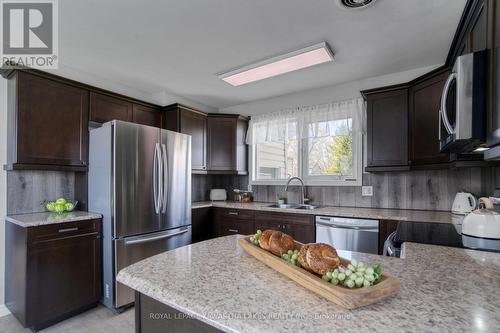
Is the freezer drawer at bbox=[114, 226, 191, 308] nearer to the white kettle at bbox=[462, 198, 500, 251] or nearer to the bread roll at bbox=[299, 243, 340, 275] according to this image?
the bread roll at bbox=[299, 243, 340, 275]

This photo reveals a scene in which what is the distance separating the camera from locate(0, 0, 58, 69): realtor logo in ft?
6.18

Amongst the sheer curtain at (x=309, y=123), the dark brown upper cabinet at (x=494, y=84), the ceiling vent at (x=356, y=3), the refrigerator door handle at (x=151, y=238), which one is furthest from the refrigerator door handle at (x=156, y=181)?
the dark brown upper cabinet at (x=494, y=84)

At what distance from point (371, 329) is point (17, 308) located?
2.83 meters

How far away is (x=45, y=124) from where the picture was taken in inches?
95.3

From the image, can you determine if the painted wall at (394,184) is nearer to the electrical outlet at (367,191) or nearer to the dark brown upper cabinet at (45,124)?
the electrical outlet at (367,191)

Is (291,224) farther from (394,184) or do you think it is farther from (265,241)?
(265,241)

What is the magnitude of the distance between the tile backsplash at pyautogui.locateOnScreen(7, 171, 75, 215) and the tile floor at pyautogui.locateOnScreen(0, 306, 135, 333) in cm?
95

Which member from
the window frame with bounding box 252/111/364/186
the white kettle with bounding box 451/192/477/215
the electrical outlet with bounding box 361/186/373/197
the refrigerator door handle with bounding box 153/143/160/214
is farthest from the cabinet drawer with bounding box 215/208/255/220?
the white kettle with bounding box 451/192/477/215

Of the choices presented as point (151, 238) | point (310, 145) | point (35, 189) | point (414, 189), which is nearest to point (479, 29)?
point (414, 189)

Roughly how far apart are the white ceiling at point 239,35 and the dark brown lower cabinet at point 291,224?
62.4 inches

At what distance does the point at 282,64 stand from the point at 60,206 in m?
2.56

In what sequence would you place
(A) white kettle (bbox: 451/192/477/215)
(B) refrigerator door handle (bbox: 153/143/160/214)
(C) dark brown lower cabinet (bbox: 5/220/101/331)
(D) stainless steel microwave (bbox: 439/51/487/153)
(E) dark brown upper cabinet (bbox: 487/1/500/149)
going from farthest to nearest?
(B) refrigerator door handle (bbox: 153/143/160/214) < (A) white kettle (bbox: 451/192/477/215) < (C) dark brown lower cabinet (bbox: 5/220/101/331) < (D) stainless steel microwave (bbox: 439/51/487/153) < (E) dark brown upper cabinet (bbox: 487/1/500/149)

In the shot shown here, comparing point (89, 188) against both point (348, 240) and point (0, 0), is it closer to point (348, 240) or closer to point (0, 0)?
point (0, 0)

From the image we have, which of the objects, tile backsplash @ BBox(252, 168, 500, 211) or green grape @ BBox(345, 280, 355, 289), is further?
tile backsplash @ BBox(252, 168, 500, 211)
